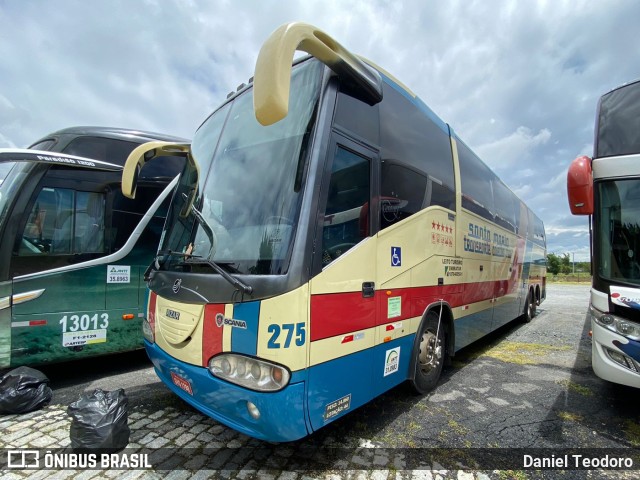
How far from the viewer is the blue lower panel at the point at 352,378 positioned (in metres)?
2.49

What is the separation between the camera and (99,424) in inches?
112

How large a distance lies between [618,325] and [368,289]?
8.50 feet

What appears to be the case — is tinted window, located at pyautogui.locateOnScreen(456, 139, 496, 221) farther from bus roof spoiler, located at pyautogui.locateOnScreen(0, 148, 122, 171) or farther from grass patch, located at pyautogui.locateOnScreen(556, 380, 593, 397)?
bus roof spoiler, located at pyautogui.locateOnScreen(0, 148, 122, 171)

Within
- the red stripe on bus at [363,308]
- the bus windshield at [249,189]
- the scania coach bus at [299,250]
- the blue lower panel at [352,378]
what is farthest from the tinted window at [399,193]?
the blue lower panel at [352,378]

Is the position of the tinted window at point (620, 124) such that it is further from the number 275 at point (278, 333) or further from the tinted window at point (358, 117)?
the number 275 at point (278, 333)

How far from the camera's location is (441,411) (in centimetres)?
383

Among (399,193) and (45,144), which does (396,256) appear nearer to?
(399,193)

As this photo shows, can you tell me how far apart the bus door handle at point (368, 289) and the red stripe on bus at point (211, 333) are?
3.75ft

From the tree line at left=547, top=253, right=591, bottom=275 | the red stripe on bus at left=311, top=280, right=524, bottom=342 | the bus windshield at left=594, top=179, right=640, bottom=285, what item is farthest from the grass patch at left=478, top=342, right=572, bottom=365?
the tree line at left=547, top=253, right=591, bottom=275

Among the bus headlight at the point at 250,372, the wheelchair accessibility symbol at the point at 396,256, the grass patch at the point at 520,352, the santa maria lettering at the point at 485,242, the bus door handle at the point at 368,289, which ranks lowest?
the grass patch at the point at 520,352

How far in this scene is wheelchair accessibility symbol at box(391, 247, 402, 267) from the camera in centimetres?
332

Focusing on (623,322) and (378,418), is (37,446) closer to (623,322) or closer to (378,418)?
(378,418)

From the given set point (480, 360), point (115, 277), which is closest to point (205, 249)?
point (115, 277)

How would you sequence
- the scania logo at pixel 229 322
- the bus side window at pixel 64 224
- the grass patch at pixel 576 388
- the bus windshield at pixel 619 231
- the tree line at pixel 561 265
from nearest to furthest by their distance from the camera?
the scania logo at pixel 229 322 < the bus windshield at pixel 619 231 < the bus side window at pixel 64 224 < the grass patch at pixel 576 388 < the tree line at pixel 561 265
